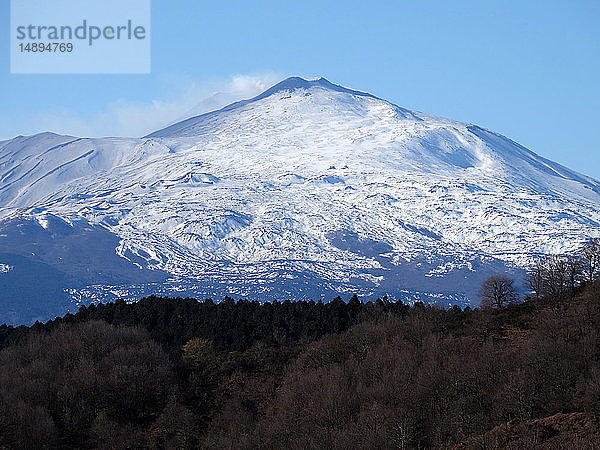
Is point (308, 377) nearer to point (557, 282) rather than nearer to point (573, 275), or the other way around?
point (573, 275)

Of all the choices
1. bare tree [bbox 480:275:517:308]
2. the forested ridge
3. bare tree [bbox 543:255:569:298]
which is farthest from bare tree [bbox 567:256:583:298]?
bare tree [bbox 480:275:517:308]

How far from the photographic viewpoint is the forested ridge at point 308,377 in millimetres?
36156

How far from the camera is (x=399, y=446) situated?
3478cm

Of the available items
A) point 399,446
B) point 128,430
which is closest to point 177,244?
point 128,430

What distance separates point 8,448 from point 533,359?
24.8 m

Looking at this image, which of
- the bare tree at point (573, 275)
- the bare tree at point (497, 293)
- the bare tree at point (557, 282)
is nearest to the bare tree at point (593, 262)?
the bare tree at point (573, 275)

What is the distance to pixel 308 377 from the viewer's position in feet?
150

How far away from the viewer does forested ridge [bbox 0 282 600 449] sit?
119 ft

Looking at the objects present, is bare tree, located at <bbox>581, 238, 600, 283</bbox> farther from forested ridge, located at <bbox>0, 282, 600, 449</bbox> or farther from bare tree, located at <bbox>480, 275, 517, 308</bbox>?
bare tree, located at <bbox>480, 275, 517, 308</bbox>

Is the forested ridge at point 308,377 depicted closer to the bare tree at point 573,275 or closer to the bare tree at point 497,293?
the bare tree at point 573,275

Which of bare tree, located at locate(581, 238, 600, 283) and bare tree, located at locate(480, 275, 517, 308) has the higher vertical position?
bare tree, located at locate(581, 238, 600, 283)

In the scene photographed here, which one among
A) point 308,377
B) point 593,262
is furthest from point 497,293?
point 308,377

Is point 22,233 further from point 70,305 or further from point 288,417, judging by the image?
point 288,417

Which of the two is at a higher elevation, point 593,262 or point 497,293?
point 593,262
